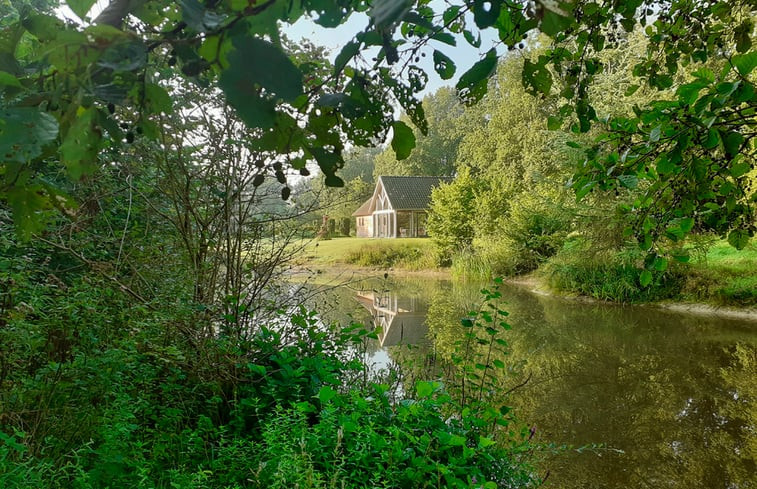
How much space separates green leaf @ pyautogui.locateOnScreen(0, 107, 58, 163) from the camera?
0.41 meters

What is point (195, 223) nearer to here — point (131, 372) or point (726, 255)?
point (131, 372)

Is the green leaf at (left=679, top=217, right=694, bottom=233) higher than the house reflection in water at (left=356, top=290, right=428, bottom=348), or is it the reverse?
the green leaf at (left=679, top=217, right=694, bottom=233)

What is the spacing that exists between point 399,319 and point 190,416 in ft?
22.4

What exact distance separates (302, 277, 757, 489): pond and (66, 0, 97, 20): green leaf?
2.95 meters

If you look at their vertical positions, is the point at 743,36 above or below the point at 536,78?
above

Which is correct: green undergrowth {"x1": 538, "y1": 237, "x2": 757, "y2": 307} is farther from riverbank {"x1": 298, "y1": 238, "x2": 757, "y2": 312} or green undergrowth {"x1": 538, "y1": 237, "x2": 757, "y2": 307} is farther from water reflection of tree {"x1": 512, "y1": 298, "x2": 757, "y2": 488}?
water reflection of tree {"x1": 512, "y1": 298, "x2": 757, "y2": 488}

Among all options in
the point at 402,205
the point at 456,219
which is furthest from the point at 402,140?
the point at 402,205

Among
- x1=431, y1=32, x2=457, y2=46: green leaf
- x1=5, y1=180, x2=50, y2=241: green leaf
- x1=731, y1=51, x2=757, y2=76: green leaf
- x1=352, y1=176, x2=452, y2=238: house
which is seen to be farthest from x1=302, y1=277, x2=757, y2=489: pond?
x1=352, y1=176, x2=452, y2=238: house

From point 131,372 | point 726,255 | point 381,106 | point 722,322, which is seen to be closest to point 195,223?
point 131,372

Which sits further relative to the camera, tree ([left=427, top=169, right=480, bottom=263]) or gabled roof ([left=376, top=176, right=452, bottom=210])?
gabled roof ([left=376, top=176, right=452, bottom=210])

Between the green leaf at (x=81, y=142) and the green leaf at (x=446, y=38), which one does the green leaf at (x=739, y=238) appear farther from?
the green leaf at (x=81, y=142)

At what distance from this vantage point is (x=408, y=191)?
96.1 ft

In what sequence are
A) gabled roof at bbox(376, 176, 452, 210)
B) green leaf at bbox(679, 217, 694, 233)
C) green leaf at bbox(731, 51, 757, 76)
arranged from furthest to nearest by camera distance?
1. gabled roof at bbox(376, 176, 452, 210)
2. green leaf at bbox(679, 217, 694, 233)
3. green leaf at bbox(731, 51, 757, 76)

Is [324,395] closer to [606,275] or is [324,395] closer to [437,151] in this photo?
[606,275]
